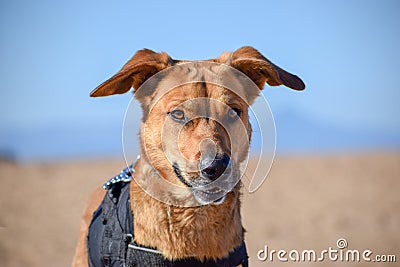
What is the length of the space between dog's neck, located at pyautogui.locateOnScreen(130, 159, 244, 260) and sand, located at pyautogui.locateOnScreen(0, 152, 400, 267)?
15.8 ft

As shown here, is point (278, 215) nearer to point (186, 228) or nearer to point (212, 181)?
point (186, 228)

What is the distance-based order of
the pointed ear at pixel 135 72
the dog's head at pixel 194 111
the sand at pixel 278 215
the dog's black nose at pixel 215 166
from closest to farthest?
the dog's black nose at pixel 215 166 → the dog's head at pixel 194 111 → the pointed ear at pixel 135 72 → the sand at pixel 278 215

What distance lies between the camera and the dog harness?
14.8 ft

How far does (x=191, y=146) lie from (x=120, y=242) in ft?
2.91

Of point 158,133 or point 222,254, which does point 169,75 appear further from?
point 222,254

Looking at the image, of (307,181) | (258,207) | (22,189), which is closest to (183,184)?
(258,207)

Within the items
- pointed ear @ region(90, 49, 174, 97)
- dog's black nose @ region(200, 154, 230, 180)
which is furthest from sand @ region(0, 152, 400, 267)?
dog's black nose @ region(200, 154, 230, 180)

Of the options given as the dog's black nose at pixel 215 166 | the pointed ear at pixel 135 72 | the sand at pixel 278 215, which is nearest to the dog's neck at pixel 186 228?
the dog's black nose at pixel 215 166

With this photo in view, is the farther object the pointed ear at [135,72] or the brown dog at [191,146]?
the pointed ear at [135,72]

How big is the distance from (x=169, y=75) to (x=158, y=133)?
1.60ft

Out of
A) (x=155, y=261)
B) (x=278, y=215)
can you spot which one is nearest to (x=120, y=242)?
(x=155, y=261)

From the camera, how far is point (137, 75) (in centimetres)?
499

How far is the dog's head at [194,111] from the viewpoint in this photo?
15.0ft

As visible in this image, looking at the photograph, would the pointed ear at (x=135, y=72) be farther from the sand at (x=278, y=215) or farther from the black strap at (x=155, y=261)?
the sand at (x=278, y=215)
